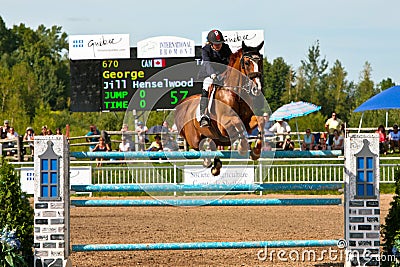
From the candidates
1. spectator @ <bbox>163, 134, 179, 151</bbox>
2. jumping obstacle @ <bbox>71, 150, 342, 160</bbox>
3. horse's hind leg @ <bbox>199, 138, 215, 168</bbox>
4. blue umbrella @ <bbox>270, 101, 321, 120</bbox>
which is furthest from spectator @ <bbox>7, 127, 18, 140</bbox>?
jumping obstacle @ <bbox>71, 150, 342, 160</bbox>

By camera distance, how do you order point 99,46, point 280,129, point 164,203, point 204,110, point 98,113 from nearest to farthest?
point 164,203, point 204,110, point 280,129, point 99,46, point 98,113

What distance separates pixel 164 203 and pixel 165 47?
60.0 feet

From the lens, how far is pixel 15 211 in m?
7.66

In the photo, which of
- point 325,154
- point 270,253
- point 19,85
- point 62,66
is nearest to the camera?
point 325,154

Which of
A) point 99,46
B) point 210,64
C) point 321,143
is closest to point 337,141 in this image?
point 321,143

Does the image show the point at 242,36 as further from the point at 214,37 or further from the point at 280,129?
the point at 214,37

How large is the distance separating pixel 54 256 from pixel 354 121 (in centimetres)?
3845

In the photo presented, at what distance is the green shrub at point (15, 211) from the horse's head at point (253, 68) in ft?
9.58

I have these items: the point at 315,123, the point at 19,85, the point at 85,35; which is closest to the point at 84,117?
the point at 19,85

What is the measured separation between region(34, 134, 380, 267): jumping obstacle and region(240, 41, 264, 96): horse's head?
54.4 inches

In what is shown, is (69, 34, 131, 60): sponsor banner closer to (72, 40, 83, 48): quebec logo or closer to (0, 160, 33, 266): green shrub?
(72, 40, 83, 48): quebec logo

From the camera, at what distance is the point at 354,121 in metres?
44.7

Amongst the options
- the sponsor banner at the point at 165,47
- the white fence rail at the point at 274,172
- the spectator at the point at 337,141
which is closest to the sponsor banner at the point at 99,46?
the sponsor banner at the point at 165,47

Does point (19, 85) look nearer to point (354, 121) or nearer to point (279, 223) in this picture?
point (354, 121)
